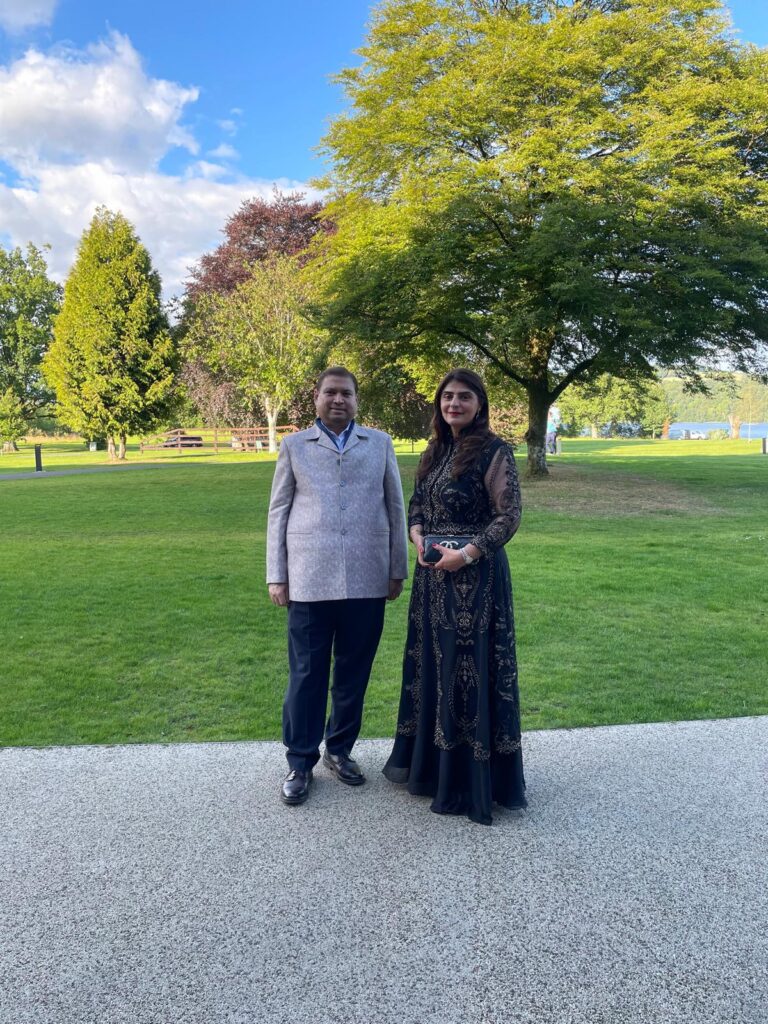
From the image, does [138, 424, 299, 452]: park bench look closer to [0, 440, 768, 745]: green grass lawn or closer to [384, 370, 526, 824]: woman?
[0, 440, 768, 745]: green grass lawn

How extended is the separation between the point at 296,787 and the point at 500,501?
1.60 metres

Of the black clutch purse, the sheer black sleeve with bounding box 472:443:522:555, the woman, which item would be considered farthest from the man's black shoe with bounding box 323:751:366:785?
the sheer black sleeve with bounding box 472:443:522:555

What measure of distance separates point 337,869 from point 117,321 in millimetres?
32978

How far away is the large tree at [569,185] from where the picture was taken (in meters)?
15.6

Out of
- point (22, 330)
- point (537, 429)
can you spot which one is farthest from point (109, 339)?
point (537, 429)

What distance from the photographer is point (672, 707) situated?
14.6ft

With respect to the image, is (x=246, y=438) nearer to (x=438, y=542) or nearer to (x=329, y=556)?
(x=329, y=556)

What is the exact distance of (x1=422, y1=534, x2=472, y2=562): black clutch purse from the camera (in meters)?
3.07

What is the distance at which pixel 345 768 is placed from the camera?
11.4 feet

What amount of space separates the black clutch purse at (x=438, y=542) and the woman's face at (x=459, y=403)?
522 millimetres

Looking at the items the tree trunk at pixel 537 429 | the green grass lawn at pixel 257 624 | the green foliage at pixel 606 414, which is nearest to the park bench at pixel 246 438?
the tree trunk at pixel 537 429

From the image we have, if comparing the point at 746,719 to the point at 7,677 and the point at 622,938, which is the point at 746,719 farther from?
the point at 7,677

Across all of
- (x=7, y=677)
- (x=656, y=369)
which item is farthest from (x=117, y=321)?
(x=7, y=677)

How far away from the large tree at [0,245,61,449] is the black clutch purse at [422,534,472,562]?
142ft
